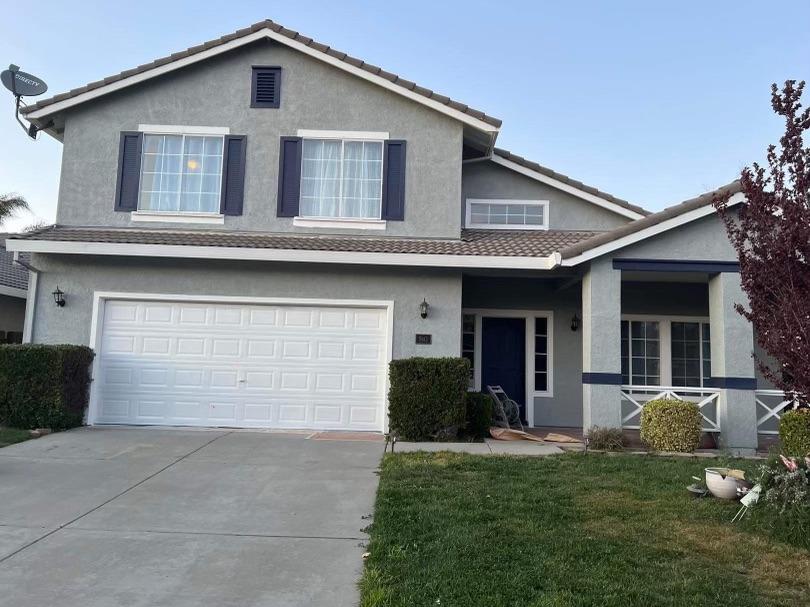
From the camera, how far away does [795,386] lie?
5445mm

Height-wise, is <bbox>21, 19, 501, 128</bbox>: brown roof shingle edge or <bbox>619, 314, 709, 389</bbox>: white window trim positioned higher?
<bbox>21, 19, 501, 128</bbox>: brown roof shingle edge

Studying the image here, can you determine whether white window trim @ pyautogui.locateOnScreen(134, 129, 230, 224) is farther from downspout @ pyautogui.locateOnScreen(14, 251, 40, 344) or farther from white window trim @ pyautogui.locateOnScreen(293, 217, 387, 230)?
downspout @ pyautogui.locateOnScreen(14, 251, 40, 344)

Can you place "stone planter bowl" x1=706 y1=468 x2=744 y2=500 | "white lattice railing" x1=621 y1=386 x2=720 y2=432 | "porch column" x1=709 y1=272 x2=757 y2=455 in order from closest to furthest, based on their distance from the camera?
"stone planter bowl" x1=706 y1=468 x2=744 y2=500 < "porch column" x1=709 y1=272 x2=757 y2=455 < "white lattice railing" x1=621 y1=386 x2=720 y2=432

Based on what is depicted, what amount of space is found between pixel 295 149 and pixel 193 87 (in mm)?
2347

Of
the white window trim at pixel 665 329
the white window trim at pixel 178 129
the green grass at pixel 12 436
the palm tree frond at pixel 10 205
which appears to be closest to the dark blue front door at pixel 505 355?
the white window trim at pixel 665 329

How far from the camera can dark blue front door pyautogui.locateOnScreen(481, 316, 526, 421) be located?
13023mm

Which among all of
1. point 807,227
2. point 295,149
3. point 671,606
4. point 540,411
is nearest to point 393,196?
point 295,149

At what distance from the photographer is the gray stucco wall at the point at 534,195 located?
43.4 ft

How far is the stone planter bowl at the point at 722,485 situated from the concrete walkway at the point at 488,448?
281 cm

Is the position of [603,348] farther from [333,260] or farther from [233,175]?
[233,175]

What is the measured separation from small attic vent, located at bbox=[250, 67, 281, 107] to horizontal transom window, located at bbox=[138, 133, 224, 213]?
1.03 meters

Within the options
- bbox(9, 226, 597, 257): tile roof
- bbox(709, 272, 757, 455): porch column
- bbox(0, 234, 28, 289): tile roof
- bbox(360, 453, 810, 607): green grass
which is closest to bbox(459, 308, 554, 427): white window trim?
bbox(9, 226, 597, 257): tile roof

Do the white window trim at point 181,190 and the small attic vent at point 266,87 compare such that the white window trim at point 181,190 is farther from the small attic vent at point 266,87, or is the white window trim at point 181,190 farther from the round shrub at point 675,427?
the round shrub at point 675,427

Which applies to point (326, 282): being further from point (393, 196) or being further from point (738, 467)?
point (738, 467)
